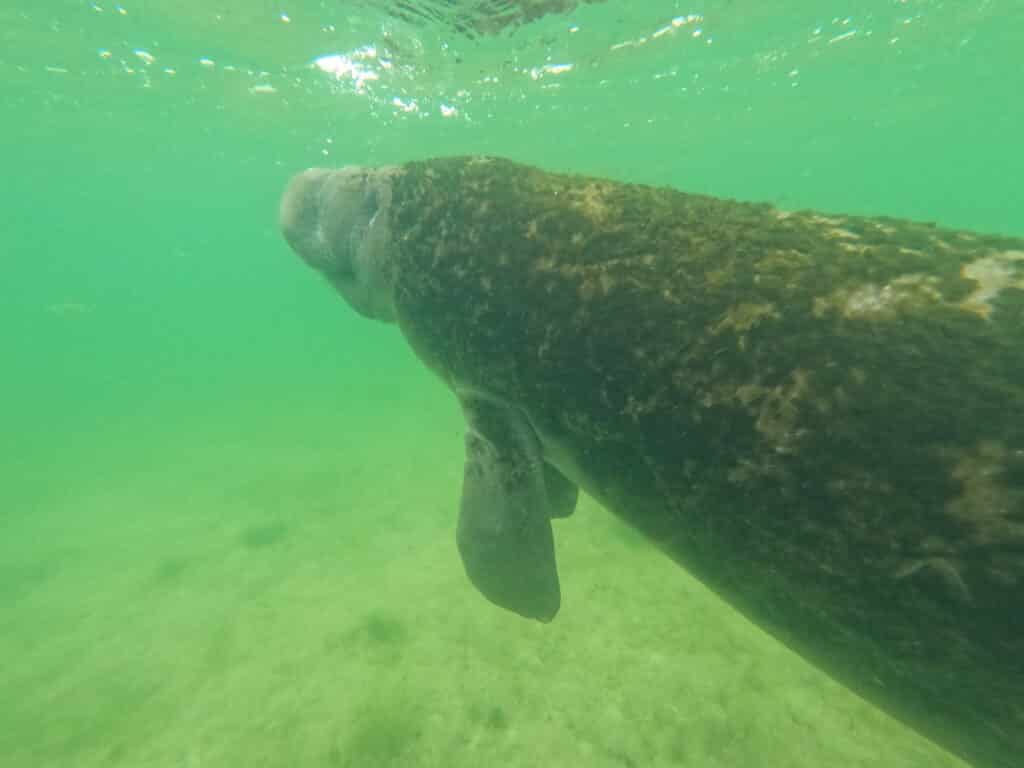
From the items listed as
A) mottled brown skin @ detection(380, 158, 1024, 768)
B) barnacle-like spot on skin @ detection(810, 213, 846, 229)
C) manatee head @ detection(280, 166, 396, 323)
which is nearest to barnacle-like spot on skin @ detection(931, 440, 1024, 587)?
mottled brown skin @ detection(380, 158, 1024, 768)

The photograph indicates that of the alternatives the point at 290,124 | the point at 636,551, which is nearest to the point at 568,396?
the point at 636,551

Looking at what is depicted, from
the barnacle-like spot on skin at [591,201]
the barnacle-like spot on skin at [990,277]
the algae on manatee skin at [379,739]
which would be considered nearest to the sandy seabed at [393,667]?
the algae on manatee skin at [379,739]

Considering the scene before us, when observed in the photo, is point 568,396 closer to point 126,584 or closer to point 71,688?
point 71,688

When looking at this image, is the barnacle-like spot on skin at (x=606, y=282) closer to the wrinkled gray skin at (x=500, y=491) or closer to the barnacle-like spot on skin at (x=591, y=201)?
the barnacle-like spot on skin at (x=591, y=201)

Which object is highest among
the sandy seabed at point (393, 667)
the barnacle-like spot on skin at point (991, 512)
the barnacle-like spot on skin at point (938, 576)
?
the barnacle-like spot on skin at point (991, 512)

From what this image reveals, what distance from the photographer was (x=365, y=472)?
639 inches

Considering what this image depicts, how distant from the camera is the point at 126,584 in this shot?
442 inches

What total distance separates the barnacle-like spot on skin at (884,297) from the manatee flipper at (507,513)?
1.51m

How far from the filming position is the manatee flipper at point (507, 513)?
308cm

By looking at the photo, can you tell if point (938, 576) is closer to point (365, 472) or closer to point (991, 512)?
point (991, 512)

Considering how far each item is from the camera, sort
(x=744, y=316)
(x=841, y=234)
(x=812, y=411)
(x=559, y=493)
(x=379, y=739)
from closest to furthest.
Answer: (x=812, y=411), (x=744, y=316), (x=841, y=234), (x=559, y=493), (x=379, y=739)

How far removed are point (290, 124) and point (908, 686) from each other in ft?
109

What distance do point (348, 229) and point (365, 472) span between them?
12884 millimetres

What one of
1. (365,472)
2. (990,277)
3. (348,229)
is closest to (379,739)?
(348,229)
